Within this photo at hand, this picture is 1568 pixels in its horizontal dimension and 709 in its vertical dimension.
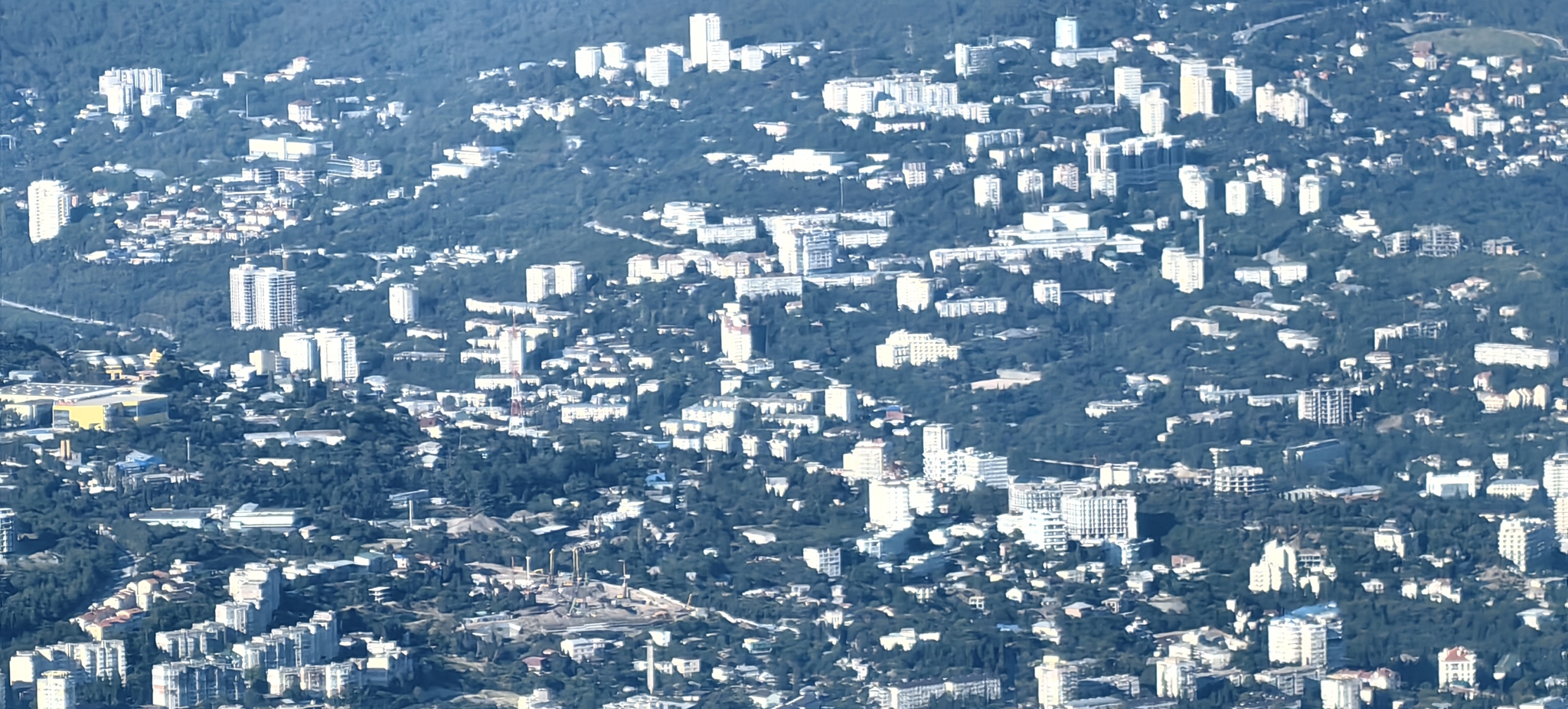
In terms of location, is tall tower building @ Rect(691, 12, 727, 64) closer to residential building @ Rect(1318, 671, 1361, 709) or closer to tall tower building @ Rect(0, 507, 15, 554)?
tall tower building @ Rect(0, 507, 15, 554)

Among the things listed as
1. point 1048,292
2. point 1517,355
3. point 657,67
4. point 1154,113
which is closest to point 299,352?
point 1048,292

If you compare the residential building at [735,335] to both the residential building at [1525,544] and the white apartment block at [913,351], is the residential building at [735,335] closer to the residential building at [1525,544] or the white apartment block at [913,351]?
the white apartment block at [913,351]

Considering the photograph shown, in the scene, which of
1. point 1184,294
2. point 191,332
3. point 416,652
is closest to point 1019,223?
point 1184,294

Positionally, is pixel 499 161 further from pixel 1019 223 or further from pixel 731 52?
pixel 1019 223

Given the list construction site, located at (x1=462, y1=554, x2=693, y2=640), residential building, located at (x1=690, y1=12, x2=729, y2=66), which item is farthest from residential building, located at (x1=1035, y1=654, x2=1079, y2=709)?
residential building, located at (x1=690, y1=12, x2=729, y2=66)

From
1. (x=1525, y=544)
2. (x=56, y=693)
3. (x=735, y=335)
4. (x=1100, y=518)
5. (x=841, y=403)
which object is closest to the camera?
(x=56, y=693)

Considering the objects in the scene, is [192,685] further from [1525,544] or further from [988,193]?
[988,193]
